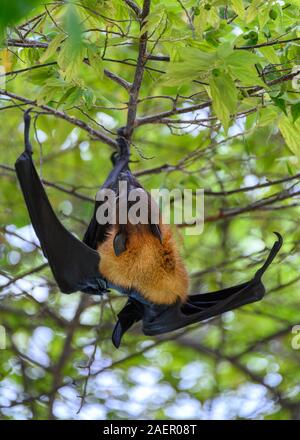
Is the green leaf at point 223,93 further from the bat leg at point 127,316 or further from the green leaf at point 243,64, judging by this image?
the bat leg at point 127,316

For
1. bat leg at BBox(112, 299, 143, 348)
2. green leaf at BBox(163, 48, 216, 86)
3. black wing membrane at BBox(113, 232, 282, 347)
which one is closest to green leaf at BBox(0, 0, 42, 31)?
green leaf at BBox(163, 48, 216, 86)

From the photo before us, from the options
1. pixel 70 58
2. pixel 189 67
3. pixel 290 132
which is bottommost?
pixel 189 67

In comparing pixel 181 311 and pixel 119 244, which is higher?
pixel 119 244

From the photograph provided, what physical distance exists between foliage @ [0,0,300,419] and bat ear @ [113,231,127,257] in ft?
1.66

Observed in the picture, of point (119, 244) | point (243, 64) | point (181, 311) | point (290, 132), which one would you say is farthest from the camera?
point (181, 311)

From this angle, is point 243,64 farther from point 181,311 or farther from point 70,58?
point 181,311

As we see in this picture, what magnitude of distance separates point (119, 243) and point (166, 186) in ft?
4.62

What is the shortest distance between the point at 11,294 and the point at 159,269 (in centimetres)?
212

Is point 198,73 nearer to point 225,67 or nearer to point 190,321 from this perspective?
point 225,67

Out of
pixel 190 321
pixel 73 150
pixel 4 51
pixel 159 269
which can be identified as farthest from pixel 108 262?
pixel 73 150

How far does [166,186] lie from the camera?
549 cm

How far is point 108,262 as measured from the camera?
166 inches

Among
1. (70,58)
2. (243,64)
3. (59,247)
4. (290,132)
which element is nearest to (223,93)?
(243,64)

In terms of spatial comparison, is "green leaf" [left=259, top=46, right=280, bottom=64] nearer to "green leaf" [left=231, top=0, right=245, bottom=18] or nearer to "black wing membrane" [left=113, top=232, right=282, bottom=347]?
"green leaf" [left=231, top=0, right=245, bottom=18]
